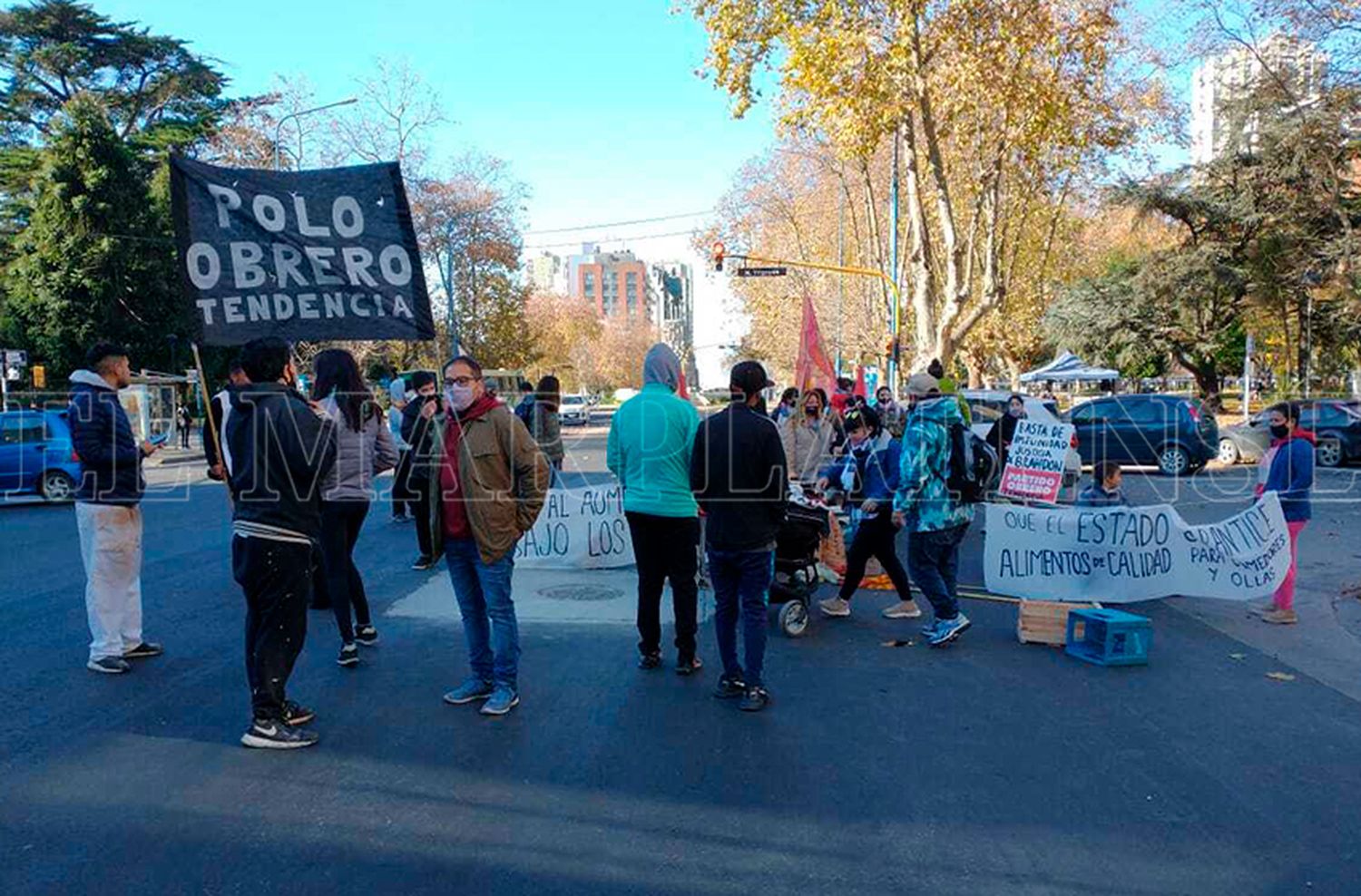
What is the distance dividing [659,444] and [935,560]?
7.33ft

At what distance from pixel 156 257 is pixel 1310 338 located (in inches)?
1641

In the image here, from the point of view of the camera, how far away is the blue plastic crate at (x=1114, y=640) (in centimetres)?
632

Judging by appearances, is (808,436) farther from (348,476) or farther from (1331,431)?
(1331,431)

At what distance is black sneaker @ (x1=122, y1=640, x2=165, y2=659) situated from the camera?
6.20m

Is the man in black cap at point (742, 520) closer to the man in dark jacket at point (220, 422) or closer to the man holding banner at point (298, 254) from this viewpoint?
the man holding banner at point (298, 254)

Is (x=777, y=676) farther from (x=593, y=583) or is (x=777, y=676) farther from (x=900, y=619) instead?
(x=593, y=583)

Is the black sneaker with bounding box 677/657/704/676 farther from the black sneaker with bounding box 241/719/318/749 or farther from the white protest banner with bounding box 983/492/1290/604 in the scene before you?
the white protest banner with bounding box 983/492/1290/604

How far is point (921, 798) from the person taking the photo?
14.0 feet

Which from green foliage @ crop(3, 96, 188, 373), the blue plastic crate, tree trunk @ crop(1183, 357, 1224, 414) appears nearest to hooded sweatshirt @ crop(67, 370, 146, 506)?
the blue plastic crate

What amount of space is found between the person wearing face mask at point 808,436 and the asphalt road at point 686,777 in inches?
164

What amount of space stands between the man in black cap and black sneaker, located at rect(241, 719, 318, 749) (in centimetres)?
221

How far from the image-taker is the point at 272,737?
15.5 ft

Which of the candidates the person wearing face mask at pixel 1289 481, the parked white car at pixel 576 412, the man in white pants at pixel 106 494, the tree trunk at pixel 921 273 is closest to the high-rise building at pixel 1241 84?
the tree trunk at pixel 921 273

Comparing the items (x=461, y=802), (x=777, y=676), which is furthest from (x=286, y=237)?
(x=777, y=676)
